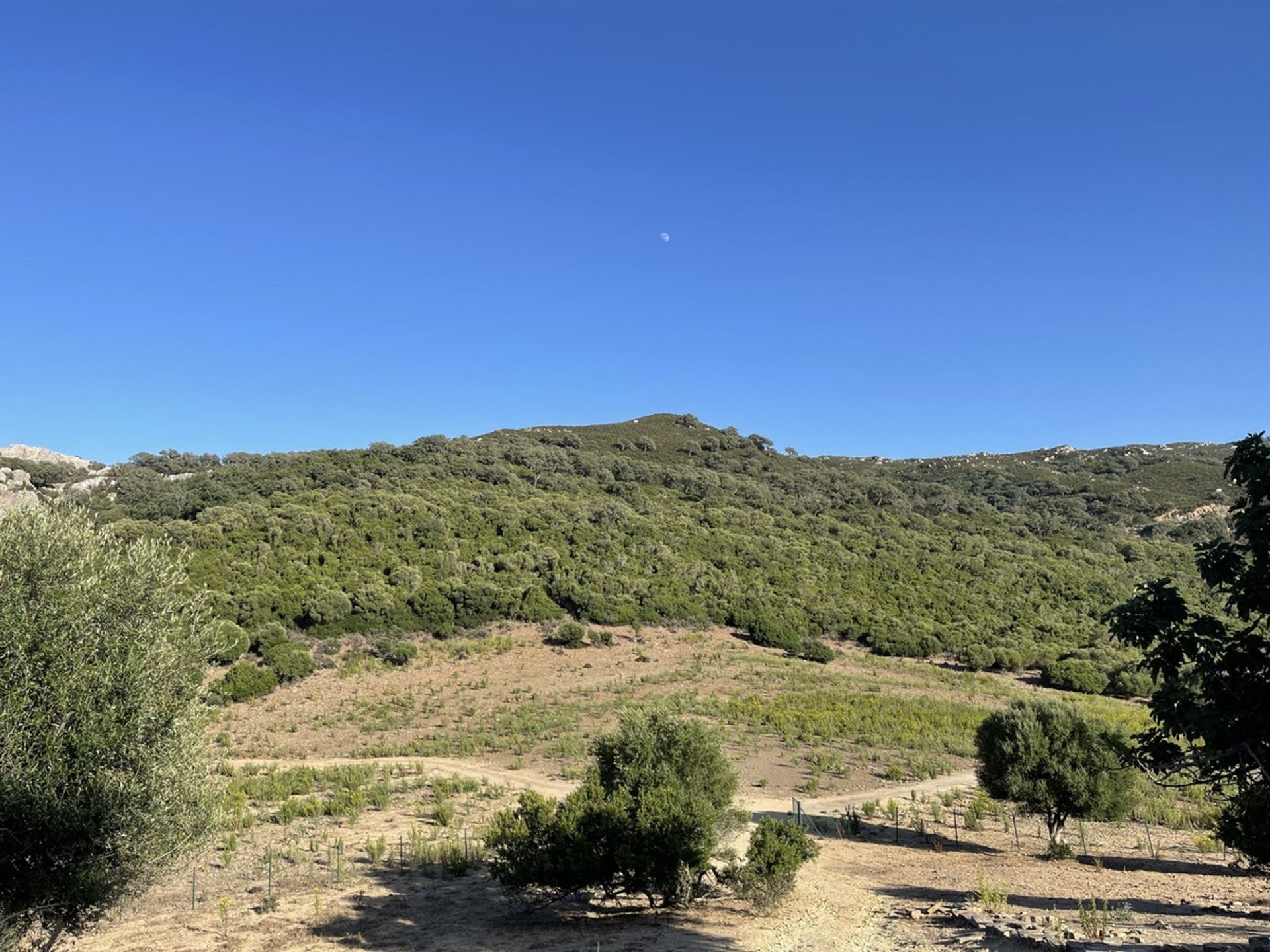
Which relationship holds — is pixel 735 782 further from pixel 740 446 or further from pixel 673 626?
pixel 740 446

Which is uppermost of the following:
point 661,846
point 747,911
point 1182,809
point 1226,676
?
point 1226,676

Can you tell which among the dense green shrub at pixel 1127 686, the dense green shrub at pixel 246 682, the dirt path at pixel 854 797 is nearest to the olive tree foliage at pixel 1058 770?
the dirt path at pixel 854 797

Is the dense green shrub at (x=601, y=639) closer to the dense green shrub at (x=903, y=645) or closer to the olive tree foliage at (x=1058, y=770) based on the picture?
the dense green shrub at (x=903, y=645)

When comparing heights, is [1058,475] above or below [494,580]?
above

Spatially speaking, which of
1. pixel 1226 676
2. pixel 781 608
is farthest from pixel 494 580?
pixel 1226 676

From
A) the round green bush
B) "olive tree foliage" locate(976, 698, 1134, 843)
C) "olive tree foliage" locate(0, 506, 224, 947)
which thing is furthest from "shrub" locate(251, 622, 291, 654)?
the round green bush

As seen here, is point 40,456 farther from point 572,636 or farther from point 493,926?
point 493,926

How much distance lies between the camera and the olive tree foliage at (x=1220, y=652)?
6.21 metres

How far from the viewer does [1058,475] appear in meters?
111

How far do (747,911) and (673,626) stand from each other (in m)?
32.1

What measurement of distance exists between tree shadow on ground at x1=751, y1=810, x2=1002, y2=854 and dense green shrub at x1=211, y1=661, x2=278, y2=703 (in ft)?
74.7

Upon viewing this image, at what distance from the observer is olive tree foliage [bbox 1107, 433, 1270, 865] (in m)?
6.21

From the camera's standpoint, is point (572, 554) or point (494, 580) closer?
point (494, 580)

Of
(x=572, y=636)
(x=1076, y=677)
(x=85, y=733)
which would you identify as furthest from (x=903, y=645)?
(x=85, y=733)
